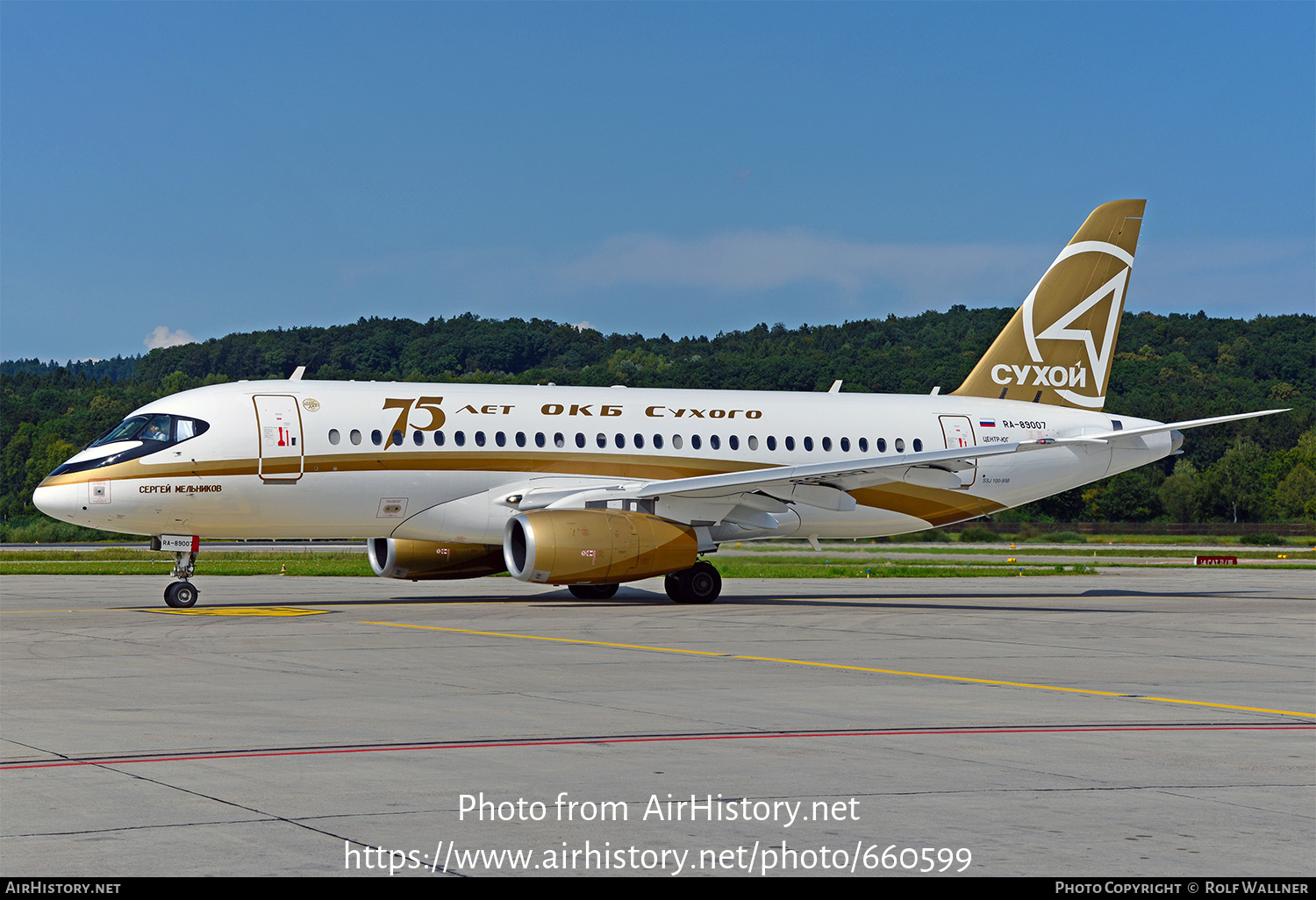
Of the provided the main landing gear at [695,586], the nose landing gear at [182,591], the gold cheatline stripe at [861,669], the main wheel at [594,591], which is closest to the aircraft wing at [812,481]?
the main landing gear at [695,586]

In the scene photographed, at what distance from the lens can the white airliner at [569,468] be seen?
2414cm

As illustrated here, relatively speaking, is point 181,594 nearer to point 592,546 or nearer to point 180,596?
point 180,596

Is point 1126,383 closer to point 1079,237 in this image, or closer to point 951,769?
point 1079,237

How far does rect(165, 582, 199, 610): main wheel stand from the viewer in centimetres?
2392

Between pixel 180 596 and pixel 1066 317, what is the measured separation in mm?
20919

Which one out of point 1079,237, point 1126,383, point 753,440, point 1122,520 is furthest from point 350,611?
point 1126,383

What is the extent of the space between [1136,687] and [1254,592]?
1970 centimetres

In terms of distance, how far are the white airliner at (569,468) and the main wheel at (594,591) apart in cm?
7

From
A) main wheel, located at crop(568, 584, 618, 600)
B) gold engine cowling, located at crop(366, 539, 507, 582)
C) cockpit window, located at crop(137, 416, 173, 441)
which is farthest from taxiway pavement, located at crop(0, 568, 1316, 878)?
main wheel, located at crop(568, 584, 618, 600)

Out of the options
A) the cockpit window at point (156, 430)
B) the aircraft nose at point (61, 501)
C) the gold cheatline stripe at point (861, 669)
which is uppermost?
the cockpit window at point (156, 430)

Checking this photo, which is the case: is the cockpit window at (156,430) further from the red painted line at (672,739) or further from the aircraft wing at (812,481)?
the red painted line at (672,739)

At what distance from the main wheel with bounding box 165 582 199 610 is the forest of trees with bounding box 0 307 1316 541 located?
194ft

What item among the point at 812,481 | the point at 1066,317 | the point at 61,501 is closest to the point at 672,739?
the point at 812,481

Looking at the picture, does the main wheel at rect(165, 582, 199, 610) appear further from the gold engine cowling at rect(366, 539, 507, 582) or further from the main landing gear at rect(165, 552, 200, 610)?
the gold engine cowling at rect(366, 539, 507, 582)
